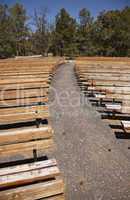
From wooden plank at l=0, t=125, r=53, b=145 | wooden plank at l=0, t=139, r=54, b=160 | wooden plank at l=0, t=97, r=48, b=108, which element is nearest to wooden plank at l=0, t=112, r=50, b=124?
wooden plank at l=0, t=125, r=53, b=145

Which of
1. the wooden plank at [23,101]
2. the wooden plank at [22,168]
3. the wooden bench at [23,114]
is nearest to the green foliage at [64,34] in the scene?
the wooden plank at [23,101]

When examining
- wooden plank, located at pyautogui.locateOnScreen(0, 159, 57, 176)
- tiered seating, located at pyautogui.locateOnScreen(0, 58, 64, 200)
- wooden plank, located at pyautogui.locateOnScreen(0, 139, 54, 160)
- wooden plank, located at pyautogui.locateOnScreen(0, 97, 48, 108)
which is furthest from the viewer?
wooden plank, located at pyautogui.locateOnScreen(0, 97, 48, 108)

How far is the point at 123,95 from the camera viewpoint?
786 centimetres

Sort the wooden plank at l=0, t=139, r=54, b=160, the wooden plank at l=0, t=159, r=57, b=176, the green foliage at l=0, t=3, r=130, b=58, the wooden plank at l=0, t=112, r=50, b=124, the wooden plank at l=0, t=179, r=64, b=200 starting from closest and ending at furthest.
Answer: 1. the wooden plank at l=0, t=179, r=64, b=200
2. the wooden plank at l=0, t=159, r=57, b=176
3. the wooden plank at l=0, t=139, r=54, b=160
4. the wooden plank at l=0, t=112, r=50, b=124
5. the green foliage at l=0, t=3, r=130, b=58

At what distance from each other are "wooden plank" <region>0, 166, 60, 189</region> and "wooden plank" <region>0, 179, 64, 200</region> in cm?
10

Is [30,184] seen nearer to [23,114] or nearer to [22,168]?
[22,168]

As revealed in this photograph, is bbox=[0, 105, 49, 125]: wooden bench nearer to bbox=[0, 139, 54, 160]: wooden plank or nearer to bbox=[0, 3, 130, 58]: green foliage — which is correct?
bbox=[0, 139, 54, 160]: wooden plank

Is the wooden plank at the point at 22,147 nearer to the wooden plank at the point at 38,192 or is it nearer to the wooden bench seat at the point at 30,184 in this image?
the wooden bench seat at the point at 30,184

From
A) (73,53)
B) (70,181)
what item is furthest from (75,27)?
(70,181)

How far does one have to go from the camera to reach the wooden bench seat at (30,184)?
299 cm

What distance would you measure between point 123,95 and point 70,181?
4.77 metres

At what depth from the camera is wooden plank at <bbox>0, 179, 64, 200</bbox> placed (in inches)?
116

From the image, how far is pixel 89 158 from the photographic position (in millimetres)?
4609

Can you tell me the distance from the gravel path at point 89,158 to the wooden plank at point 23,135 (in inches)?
34.4
